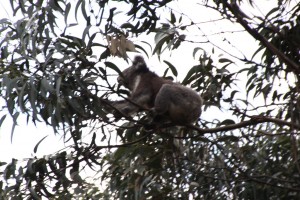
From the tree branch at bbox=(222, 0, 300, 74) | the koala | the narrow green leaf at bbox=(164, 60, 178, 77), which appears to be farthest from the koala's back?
the tree branch at bbox=(222, 0, 300, 74)

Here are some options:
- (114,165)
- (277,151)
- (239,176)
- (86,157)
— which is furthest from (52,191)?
(277,151)

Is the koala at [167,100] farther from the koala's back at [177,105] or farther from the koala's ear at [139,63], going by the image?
the koala's ear at [139,63]

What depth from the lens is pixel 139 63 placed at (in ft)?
17.2

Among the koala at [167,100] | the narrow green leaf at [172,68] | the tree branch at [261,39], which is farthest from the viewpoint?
the koala at [167,100]

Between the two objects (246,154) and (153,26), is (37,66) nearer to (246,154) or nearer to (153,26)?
(153,26)

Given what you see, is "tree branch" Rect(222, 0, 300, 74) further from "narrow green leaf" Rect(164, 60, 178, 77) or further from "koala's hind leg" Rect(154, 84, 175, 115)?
"koala's hind leg" Rect(154, 84, 175, 115)

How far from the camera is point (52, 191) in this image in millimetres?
3912

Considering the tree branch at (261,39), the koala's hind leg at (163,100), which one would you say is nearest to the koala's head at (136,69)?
the koala's hind leg at (163,100)

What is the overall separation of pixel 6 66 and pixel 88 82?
1.65ft

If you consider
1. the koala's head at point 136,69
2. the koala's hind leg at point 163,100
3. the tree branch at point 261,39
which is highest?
the koala's head at point 136,69

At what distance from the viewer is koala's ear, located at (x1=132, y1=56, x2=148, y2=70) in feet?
17.1

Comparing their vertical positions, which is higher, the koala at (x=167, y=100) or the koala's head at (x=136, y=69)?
the koala's head at (x=136, y=69)

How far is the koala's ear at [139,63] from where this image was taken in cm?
521

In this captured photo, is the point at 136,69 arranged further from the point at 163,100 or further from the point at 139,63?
the point at 163,100
